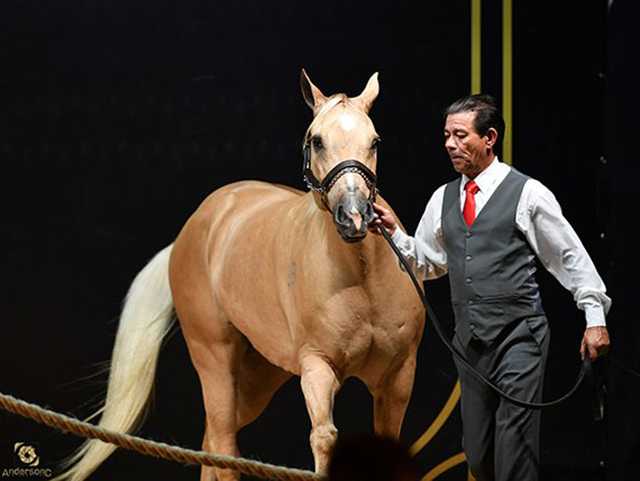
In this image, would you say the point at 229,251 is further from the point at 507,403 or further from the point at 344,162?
the point at 507,403

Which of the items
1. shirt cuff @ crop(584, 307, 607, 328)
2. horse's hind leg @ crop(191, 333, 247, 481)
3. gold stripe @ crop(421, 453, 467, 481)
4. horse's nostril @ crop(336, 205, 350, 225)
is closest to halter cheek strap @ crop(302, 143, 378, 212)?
horse's nostril @ crop(336, 205, 350, 225)

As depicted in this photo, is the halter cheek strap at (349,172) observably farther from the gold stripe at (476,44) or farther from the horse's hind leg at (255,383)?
the gold stripe at (476,44)

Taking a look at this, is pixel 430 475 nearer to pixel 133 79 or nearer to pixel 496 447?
pixel 496 447

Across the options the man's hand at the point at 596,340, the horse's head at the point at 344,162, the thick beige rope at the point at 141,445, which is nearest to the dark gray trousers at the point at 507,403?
the man's hand at the point at 596,340

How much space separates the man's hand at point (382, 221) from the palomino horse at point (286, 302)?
67 mm

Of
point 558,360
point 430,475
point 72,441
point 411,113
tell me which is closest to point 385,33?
point 411,113

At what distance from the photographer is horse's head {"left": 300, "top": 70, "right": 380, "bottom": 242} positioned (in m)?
3.46

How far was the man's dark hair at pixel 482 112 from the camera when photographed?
11.9 ft

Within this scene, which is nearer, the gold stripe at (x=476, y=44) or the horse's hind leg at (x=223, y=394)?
the horse's hind leg at (x=223, y=394)

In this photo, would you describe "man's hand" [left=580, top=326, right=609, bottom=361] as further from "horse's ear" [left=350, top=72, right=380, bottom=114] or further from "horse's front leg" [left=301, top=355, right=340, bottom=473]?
"horse's ear" [left=350, top=72, right=380, bottom=114]

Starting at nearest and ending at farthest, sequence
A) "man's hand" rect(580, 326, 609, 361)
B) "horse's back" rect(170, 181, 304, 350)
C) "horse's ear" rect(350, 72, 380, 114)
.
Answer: "man's hand" rect(580, 326, 609, 361) < "horse's ear" rect(350, 72, 380, 114) < "horse's back" rect(170, 181, 304, 350)

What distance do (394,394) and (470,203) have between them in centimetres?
80

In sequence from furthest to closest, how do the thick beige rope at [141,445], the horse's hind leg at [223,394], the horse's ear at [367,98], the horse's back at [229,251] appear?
the horse's hind leg at [223,394] < the horse's back at [229,251] < the horse's ear at [367,98] < the thick beige rope at [141,445]

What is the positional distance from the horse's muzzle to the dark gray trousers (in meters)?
0.54
